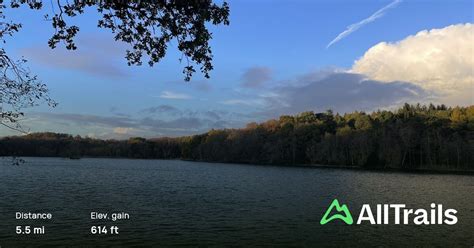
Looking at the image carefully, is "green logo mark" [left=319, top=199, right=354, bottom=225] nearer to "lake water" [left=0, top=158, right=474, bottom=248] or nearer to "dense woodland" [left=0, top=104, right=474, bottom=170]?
"lake water" [left=0, top=158, right=474, bottom=248]

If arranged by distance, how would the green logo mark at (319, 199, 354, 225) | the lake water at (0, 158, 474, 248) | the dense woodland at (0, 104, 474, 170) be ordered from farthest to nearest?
the dense woodland at (0, 104, 474, 170) < the green logo mark at (319, 199, 354, 225) < the lake water at (0, 158, 474, 248)

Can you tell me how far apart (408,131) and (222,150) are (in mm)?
95191

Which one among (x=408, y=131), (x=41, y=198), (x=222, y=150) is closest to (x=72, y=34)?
(x=41, y=198)

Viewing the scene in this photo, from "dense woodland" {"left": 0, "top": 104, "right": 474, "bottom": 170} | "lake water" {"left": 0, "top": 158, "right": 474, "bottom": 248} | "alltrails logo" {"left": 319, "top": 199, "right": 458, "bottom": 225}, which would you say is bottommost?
"alltrails logo" {"left": 319, "top": 199, "right": 458, "bottom": 225}

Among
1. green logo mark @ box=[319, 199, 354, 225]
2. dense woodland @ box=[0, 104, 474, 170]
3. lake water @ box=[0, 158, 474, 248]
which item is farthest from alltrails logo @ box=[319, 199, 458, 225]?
dense woodland @ box=[0, 104, 474, 170]

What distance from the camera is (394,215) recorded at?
2942 cm

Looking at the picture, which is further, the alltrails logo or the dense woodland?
the dense woodland

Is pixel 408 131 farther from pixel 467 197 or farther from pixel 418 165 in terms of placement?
pixel 467 197

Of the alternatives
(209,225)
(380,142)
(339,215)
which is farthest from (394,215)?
(380,142)

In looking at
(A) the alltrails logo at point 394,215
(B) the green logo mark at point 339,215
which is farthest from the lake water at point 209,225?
(A) the alltrails logo at point 394,215

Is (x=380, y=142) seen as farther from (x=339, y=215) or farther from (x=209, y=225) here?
(x=209, y=225)

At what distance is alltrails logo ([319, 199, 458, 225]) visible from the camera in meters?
26.9

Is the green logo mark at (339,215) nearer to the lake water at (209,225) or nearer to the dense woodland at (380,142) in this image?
the lake water at (209,225)

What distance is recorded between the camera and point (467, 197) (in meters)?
42.3
